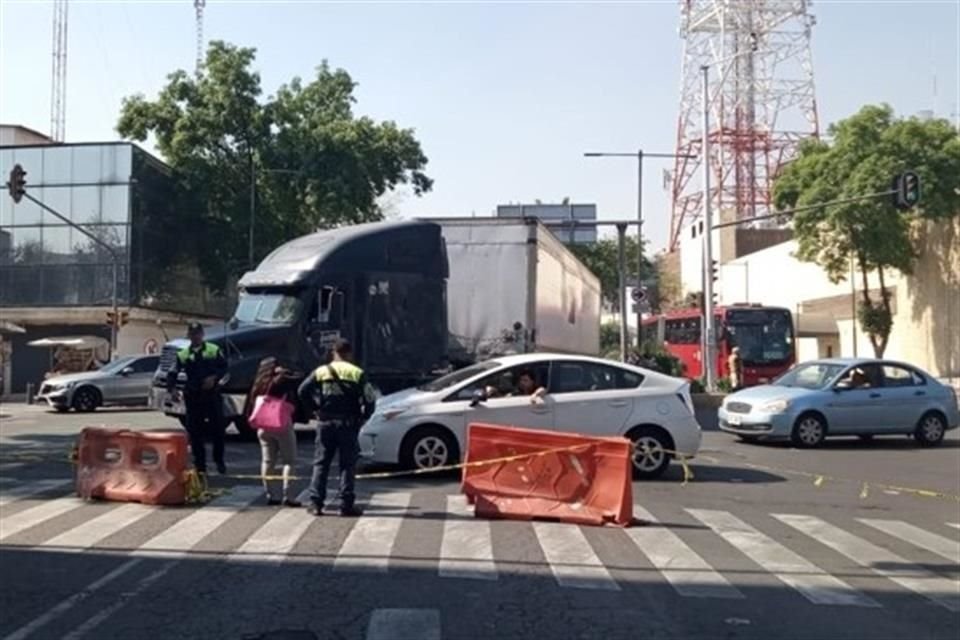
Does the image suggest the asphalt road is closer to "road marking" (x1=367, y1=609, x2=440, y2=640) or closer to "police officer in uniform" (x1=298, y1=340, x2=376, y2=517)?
"road marking" (x1=367, y1=609, x2=440, y2=640)

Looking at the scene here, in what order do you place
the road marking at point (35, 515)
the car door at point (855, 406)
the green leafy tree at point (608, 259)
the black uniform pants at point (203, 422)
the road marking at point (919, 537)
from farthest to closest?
the green leafy tree at point (608, 259) < the car door at point (855, 406) < the black uniform pants at point (203, 422) < the road marking at point (35, 515) < the road marking at point (919, 537)

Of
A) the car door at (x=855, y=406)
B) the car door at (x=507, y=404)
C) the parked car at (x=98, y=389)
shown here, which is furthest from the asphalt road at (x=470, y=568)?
the parked car at (x=98, y=389)

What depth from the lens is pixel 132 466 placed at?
1300cm

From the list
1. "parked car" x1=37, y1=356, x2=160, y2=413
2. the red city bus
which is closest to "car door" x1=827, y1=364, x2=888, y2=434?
"parked car" x1=37, y1=356, x2=160, y2=413

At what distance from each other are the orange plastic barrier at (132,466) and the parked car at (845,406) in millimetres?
11257

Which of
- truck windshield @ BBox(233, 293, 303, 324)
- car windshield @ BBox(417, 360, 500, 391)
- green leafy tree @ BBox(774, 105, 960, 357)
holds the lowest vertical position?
car windshield @ BBox(417, 360, 500, 391)

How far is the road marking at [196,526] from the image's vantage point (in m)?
10.2

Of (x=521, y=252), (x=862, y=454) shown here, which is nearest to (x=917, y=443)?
(x=862, y=454)

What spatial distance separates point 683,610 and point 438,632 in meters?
1.84

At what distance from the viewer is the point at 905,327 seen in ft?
171

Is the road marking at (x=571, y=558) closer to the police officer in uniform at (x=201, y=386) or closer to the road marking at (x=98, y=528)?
the road marking at (x=98, y=528)

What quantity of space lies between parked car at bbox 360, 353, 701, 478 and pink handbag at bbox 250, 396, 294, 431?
2.48 m

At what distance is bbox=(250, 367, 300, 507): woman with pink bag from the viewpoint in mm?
12625

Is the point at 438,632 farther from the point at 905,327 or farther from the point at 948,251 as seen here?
the point at 905,327
